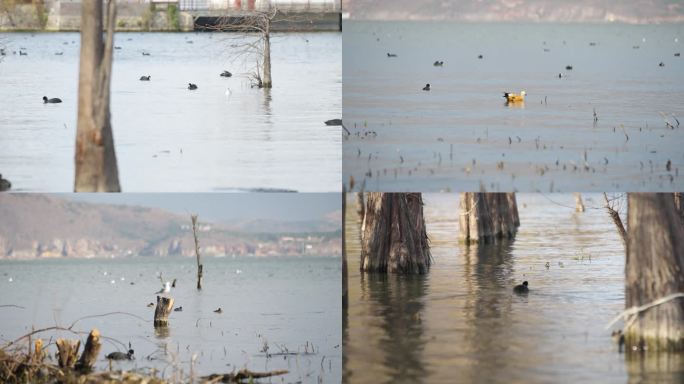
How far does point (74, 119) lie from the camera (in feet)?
56.9

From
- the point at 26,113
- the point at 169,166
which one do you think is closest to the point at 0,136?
the point at 26,113

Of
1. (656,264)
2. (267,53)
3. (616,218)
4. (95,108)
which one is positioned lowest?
(656,264)

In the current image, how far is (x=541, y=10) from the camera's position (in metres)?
18.9

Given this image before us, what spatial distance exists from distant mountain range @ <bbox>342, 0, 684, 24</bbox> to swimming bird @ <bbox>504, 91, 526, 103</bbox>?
0.73m

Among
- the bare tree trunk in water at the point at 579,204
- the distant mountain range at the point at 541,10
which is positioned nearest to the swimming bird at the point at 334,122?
the distant mountain range at the point at 541,10

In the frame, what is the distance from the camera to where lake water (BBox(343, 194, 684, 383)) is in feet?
55.9

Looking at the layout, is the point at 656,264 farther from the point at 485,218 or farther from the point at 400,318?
the point at 485,218

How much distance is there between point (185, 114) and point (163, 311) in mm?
4113

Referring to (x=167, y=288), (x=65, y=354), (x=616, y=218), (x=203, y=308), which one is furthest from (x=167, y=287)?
(x=65, y=354)

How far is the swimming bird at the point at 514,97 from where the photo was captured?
61.1 feet

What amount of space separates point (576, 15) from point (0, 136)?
570cm

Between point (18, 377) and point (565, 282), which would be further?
point (565, 282)

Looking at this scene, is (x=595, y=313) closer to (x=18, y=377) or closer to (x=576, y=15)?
(x=576, y=15)

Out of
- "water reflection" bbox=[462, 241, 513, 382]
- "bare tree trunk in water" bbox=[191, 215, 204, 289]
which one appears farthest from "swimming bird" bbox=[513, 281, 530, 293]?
"bare tree trunk in water" bbox=[191, 215, 204, 289]
